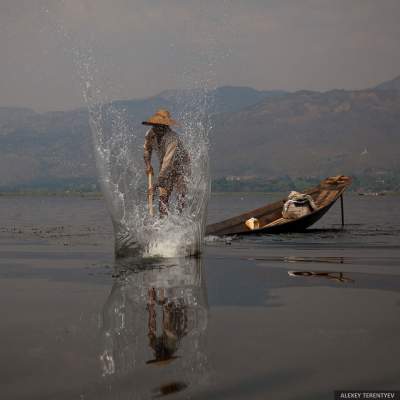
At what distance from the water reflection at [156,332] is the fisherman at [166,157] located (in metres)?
4.12

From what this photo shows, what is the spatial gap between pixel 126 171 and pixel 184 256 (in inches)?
87.0

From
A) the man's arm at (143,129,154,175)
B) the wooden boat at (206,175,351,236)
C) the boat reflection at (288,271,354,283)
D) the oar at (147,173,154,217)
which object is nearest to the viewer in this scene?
the boat reflection at (288,271,354,283)

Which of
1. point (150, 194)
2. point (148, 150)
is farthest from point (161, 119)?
point (150, 194)

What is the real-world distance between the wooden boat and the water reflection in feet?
38.7

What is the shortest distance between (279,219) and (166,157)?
11.7 m

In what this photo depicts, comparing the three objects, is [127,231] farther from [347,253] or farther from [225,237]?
[225,237]

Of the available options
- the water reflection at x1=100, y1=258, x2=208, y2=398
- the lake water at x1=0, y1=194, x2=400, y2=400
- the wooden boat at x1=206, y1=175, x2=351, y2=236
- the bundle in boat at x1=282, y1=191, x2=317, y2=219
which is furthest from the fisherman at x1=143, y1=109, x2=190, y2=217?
the bundle in boat at x1=282, y1=191, x2=317, y2=219

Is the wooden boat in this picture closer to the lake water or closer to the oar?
the oar

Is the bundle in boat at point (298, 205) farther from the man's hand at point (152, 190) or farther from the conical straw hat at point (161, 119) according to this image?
the man's hand at point (152, 190)

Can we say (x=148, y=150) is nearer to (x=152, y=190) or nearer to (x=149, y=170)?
(x=149, y=170)

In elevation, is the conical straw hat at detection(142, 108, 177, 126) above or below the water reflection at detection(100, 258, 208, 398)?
above

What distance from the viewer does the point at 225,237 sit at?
2106 centimetres

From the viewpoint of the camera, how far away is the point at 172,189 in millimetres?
14828

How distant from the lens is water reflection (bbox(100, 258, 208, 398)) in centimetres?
514
